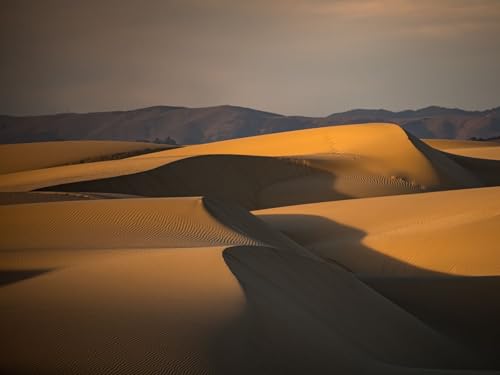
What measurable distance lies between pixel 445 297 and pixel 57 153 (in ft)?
104

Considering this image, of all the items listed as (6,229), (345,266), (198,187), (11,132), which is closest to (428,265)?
(345,266)

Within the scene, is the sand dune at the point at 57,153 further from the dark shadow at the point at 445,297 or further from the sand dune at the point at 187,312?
the sand dune at the point at 187,312

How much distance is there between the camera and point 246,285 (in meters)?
6.67

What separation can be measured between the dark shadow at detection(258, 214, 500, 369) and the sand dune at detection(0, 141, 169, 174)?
24.6m

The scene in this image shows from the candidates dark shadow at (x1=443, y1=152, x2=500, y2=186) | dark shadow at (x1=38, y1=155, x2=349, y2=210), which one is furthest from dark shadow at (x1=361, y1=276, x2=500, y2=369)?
dark shadow at (x1=443, y1=152, x2=500, y2=186)

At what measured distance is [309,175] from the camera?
83.0 ft

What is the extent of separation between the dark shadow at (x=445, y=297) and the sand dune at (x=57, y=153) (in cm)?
2458

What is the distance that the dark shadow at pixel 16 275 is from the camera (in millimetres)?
6930

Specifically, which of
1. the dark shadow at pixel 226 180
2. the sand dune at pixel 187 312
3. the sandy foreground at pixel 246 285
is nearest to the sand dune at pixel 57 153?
the dark shadow at pixel 226 180

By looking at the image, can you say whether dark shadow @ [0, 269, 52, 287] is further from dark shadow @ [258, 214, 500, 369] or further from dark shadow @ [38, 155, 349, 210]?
dark shadow @ [38, 155, 349, 210]

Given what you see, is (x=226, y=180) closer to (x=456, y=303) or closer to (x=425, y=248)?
(x=425, y=248)

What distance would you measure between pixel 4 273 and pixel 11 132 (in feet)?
643

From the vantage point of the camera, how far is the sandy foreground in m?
5.12

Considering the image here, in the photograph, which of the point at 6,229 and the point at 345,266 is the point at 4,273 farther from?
the point at 345,266
